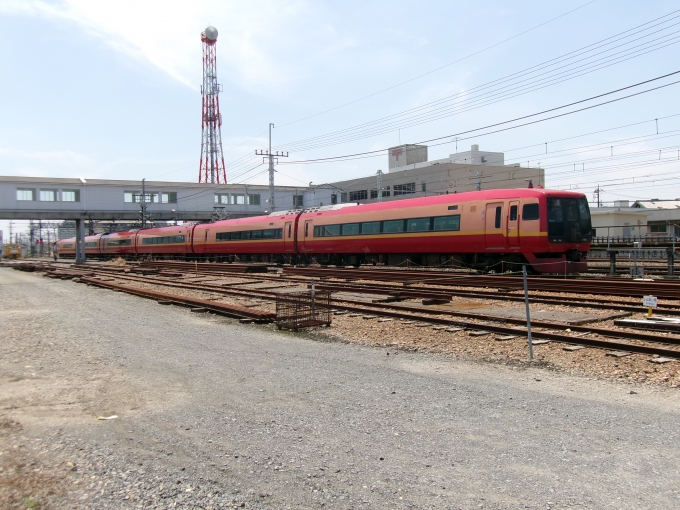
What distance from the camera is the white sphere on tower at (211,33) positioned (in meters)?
68.4

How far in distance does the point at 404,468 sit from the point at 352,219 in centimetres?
2317

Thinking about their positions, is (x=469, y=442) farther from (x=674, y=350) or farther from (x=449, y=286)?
(x=449, y=286)

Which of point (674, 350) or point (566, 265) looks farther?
point (566, 265)

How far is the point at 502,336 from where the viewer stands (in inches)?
365

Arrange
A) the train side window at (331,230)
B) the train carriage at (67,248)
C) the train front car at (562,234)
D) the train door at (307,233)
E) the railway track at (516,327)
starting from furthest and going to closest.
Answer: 1. the train carriage at (67,248)
2. the train door at (307,233)
3. the train side window at (331,230)
4. the train front car at (562,234)
5. the railway track at (516,327)

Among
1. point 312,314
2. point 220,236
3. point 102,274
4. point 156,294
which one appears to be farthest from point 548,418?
point 220,236

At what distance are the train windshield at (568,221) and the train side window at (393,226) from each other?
22.6 feet

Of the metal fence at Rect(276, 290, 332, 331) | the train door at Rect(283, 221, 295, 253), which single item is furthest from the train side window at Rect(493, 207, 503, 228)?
the train door at Rect(283, 221, 295, 253)

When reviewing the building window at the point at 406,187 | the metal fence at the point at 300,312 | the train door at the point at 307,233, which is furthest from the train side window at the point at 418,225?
the building window at the point at 406,187

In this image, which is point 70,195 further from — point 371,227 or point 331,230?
point 371,227

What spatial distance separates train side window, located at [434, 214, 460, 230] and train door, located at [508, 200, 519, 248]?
7.63ft

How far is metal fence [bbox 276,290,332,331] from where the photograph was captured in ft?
36.2

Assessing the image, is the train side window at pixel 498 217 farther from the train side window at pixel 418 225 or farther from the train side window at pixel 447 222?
the train side window at pixel 418 225

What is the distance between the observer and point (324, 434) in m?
4.83
